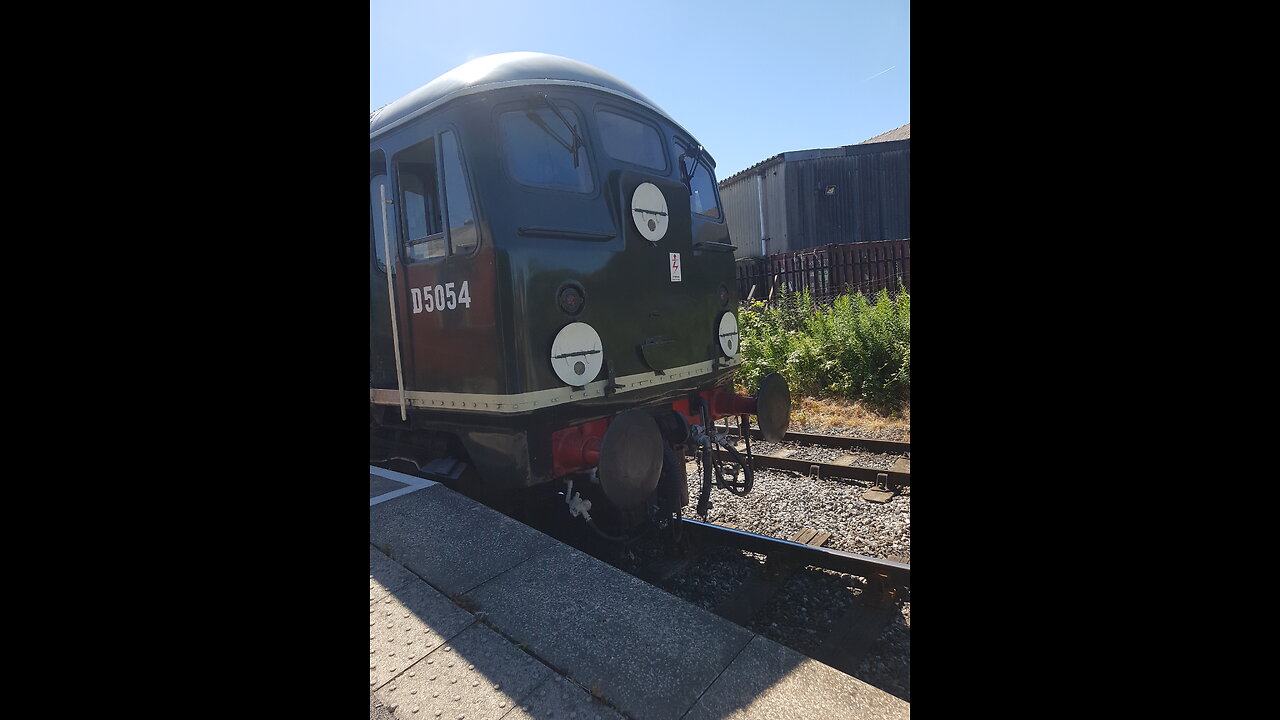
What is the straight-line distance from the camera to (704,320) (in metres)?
4.14

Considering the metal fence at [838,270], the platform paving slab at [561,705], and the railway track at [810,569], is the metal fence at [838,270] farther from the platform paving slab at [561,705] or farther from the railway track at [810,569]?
the platform paving slab at [561,705]

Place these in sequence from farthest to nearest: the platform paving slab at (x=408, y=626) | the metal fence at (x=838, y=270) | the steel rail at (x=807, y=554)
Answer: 1. the metal fence at (x=838, y=270)
2. the steel rail at (x=807, y=554)
3. the platform paving slab at (x=408, y=626)

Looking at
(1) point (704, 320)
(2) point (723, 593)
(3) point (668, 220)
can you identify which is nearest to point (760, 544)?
(2) point (723, 593)

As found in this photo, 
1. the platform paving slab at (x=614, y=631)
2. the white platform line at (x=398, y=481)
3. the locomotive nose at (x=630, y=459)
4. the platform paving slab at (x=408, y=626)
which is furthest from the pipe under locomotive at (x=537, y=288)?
the platform paving slab at (x=408, y=626)

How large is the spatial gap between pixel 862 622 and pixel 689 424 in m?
1.53

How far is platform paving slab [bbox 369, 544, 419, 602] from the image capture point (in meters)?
2.57

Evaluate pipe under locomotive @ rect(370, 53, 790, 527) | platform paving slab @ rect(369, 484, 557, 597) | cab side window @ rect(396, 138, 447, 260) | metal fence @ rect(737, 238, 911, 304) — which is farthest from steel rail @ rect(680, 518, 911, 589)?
metal fence @ rect(737, 238, 911, 304)

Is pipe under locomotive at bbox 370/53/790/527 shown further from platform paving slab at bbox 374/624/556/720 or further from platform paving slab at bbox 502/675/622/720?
platform paving slab at bbox 502/675/622/720

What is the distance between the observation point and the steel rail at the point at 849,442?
212 inches

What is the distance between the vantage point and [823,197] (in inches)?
578

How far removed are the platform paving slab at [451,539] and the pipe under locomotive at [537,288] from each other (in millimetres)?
214

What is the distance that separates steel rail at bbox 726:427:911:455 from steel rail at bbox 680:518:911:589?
1809mm

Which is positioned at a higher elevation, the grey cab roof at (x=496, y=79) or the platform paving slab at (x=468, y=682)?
the grey cab roof at (x=496, y=79)

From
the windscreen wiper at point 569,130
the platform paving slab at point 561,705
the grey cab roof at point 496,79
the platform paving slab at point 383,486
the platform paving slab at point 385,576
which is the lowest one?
the platform paving slab at point 561,705
